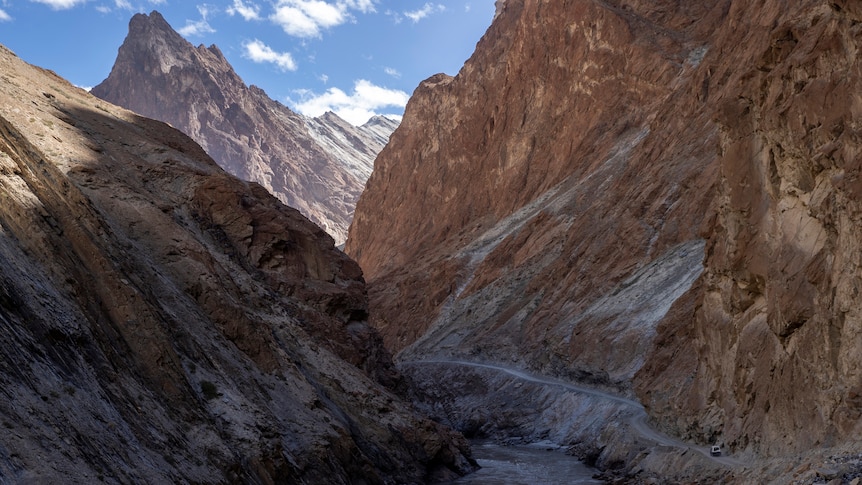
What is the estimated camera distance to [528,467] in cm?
3506

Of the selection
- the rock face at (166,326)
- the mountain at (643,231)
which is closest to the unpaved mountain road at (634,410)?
the mountain at (643,231)

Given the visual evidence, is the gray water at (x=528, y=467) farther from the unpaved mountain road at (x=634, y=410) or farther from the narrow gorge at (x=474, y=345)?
the unpaved mountain road at (x=634, y=410)

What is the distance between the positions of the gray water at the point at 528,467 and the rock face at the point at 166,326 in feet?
5.02

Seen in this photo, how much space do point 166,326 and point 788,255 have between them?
15969 mm

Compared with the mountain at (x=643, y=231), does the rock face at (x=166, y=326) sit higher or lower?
lower

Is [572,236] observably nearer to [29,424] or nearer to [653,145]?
[653,145]

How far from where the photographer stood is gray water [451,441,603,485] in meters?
31.2

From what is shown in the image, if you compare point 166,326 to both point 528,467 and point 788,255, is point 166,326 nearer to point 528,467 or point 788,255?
point 788,255

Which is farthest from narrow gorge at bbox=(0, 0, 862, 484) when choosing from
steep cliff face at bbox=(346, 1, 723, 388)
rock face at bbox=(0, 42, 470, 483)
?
steep cliff face at bbox=(346, 1, 723, 388)

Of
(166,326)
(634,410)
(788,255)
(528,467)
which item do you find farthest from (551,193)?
(166,326)

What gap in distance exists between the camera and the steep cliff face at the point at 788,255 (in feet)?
62.5

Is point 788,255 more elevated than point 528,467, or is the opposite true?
point 788,255

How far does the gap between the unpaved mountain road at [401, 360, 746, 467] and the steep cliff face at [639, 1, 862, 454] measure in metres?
0.71

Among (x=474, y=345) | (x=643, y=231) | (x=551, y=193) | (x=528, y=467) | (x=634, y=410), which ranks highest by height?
(x=551, y=193)
